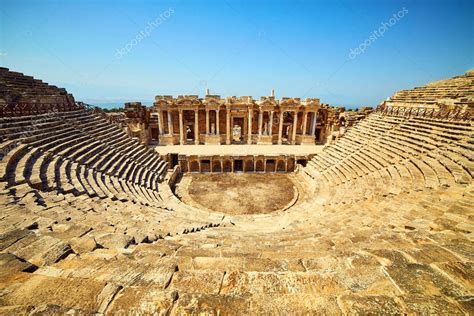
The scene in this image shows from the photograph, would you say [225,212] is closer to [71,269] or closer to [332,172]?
[332,172]

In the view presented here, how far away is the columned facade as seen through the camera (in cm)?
2527

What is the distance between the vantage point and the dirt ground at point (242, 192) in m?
14.7

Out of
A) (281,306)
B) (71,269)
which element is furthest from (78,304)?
(281,306)

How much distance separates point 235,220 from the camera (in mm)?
11016

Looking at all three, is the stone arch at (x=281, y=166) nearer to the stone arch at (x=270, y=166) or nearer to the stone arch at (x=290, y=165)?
the stone arch at (x=290, y=165)

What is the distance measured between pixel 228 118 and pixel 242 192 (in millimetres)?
11786

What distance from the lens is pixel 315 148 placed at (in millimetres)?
24938

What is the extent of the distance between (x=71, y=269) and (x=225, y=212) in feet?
36.9

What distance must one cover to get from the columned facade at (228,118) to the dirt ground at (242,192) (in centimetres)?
720

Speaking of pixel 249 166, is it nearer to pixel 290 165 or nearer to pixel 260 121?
pixel 290 165

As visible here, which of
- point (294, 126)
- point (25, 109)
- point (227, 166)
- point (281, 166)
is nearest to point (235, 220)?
point (227, 166)

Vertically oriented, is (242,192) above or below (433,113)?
below

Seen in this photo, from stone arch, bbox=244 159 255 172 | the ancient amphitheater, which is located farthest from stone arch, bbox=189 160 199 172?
stone arch, bbox=244 159 255 172

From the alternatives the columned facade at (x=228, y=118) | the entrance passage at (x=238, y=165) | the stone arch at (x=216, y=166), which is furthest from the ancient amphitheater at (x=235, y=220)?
the columned facade at (x=228, y=118)
